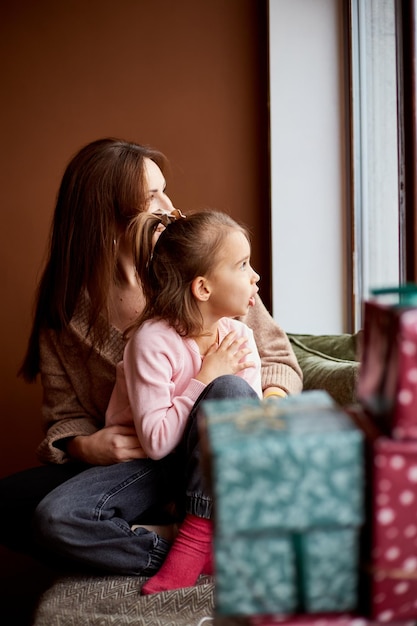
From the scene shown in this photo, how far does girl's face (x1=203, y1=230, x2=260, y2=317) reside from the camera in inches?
63.4

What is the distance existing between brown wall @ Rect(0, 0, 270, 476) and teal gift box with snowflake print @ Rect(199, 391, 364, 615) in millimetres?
2030

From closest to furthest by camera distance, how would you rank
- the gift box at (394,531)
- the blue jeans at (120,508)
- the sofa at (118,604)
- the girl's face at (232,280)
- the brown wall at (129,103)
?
1. the gift box at (394,531)
2. the sofa at (118,604)
3. the blue jeans at (120,508)
4. the girl's face at (232,280)
5. the brown wall at (129,103)

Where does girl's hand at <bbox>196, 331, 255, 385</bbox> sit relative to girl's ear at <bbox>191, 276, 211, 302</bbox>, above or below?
below

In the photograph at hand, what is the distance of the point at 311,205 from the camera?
103 inches

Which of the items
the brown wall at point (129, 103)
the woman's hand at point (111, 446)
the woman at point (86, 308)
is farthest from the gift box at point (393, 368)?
the brown wall at point (129, 103)

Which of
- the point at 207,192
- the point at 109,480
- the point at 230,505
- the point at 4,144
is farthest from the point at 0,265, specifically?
the point at 230,505

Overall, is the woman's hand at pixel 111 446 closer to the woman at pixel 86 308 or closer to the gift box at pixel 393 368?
the woman at pixel 86 308

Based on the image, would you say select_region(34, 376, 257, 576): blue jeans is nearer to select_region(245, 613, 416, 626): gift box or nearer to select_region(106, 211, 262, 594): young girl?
select_region(106, 211, 262, 594): young girl

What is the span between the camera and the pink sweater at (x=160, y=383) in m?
1.53

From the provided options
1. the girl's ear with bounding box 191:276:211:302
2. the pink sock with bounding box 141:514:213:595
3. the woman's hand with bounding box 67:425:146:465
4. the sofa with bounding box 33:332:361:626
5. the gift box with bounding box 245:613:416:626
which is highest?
the girl's ear with bounding box 191:276:211:302

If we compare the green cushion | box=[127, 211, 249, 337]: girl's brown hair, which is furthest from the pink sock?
the green cushion

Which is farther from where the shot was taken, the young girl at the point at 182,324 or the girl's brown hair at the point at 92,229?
the girl's brown hair at the point at 92,229

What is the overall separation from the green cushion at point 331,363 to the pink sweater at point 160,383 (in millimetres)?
387

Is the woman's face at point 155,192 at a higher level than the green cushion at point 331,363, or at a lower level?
higher
